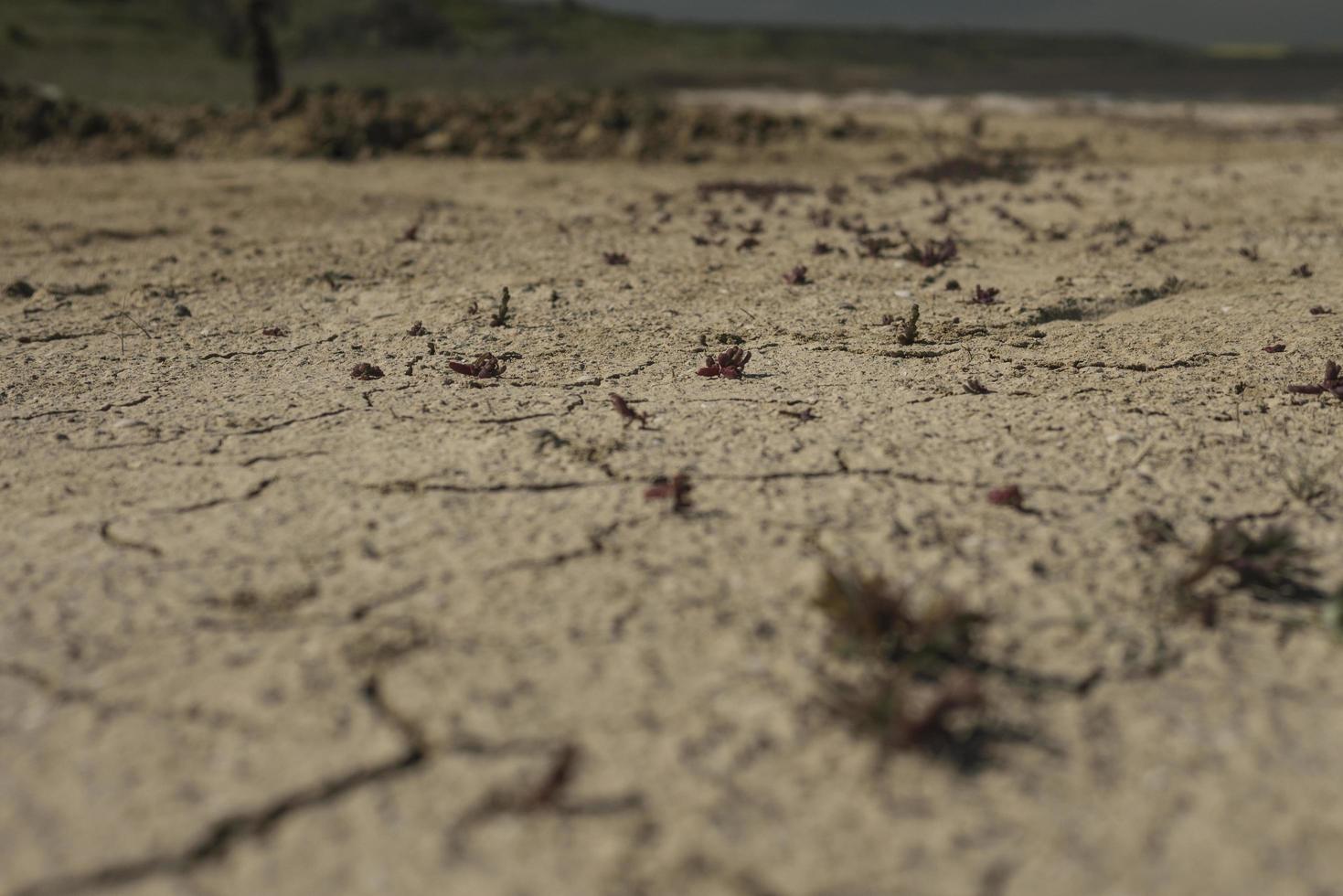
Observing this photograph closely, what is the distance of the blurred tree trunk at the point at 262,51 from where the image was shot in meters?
16.4

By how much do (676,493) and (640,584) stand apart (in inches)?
17.3

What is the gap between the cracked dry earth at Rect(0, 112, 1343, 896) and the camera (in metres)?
1.89

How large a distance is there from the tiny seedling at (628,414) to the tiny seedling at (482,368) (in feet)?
2.35

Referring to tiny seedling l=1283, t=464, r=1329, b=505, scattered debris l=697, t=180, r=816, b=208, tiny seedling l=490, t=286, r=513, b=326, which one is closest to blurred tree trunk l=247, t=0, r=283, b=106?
scattered debris l=697, t=180, r=816, b=208

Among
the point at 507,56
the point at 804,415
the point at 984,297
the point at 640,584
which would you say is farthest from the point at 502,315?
the point at 507,56

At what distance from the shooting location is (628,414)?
371 centimetres

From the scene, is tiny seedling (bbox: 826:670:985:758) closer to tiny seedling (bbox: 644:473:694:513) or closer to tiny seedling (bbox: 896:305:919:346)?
tiny seedling (bbox: 644:473:694:513)

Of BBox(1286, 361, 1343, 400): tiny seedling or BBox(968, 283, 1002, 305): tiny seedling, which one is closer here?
BBox(1286, 361, 1343, 400): tiny seedling

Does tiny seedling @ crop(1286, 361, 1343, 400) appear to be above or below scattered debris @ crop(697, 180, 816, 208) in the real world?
below

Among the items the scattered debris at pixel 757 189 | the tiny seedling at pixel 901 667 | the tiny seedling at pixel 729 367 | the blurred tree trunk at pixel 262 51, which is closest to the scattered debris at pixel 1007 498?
the tiny seedling at pixel 901 667

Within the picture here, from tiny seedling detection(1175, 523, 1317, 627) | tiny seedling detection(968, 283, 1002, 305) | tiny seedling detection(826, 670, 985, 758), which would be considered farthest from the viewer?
tiny seedling detection(968, 283, 1002, 305)

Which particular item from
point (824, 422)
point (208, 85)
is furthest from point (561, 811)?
point (208, 85)

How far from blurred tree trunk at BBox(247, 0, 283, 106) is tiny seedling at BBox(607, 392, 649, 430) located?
1477cm

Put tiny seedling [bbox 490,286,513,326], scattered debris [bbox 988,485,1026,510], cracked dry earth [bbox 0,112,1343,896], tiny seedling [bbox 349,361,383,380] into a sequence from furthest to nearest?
1. tiny seedling [bbox 490,286,513,326]
2. tiny seedling [bbox 349,361,383,380]
3. scattered debris [bbox 988,485,1026,510]
4. cracked dry earth [bbox 0,112,1343,896]
